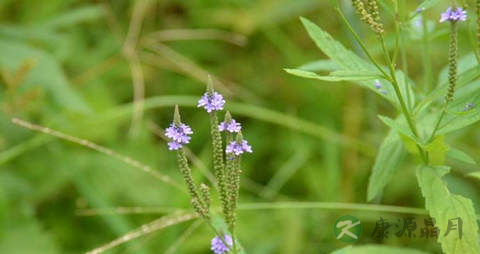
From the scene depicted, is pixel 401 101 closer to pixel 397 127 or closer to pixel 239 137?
pixel 397 127

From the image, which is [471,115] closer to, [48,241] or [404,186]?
[404,186]

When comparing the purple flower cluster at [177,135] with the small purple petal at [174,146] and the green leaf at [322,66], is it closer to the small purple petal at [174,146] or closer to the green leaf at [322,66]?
the small purple petal at [174,146]

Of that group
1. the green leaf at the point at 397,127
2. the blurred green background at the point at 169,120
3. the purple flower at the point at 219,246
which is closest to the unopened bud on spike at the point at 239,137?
the purple flower at the point at 219,246

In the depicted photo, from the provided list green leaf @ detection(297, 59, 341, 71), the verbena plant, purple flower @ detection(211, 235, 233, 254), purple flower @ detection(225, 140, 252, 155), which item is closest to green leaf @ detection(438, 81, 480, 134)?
the verbena plant

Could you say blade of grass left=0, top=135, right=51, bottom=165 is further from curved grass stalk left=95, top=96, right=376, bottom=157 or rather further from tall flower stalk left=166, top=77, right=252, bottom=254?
tall flower stalk left=166, top=77, right=252, bottom=254

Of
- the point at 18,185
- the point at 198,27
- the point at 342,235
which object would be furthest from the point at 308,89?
the point at 18,185

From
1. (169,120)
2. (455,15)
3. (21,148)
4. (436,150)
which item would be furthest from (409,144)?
(169,120)
